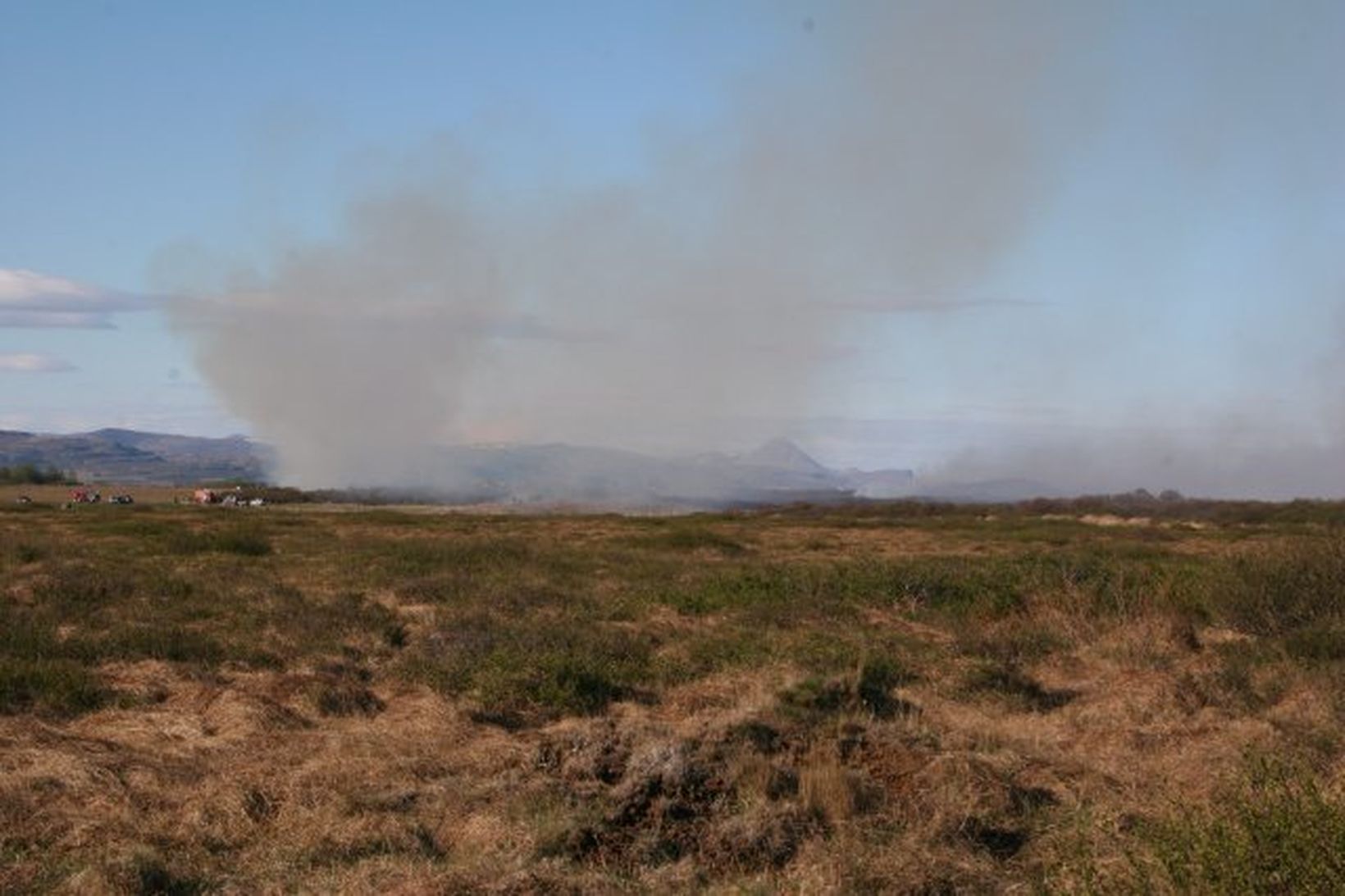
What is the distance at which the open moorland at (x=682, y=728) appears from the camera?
19.8 feet

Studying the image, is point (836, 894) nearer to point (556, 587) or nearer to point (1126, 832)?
point (1126, 832)

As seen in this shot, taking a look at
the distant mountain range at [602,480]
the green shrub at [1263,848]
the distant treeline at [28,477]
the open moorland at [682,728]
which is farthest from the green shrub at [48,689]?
the distant treeline at [28,477]

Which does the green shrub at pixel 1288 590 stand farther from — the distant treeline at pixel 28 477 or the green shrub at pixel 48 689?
the distant treeline at pixel 28 477

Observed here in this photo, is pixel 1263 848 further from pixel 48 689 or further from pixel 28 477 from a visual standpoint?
pixel 28 477

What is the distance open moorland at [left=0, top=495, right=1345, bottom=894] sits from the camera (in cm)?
603

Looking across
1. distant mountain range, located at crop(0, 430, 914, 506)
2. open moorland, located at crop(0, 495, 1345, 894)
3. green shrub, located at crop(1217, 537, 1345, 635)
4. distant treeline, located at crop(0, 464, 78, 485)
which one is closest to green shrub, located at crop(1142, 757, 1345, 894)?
open moorland, located at crop(0, 495, 1345, 894)

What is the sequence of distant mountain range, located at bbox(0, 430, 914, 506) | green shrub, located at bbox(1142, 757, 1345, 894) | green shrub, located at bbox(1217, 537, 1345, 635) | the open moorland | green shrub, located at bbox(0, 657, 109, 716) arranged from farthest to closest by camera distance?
distant mountain range, located at bbox(0, 430, 914, 506)
green shrub, located at bbox(1217, 537, 1345, 635)
green shrub, located at bbox(0, 657, 109, 716)
the open moorland
green shrub, located at bbox(1142, 757, 1345, 894)

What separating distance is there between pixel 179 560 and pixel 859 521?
33.7 m

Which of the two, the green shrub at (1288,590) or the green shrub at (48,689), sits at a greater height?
the green shrub at (1288,590)

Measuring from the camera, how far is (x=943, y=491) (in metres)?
89.7

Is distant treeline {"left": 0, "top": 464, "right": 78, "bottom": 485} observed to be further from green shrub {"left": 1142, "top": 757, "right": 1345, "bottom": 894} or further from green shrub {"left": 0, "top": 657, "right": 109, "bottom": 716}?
green shrub {"left": 1142, "top": 757, "right": 1345, "bottom": 894}

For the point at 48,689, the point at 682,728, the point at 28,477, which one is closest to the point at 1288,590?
the point at 682,728

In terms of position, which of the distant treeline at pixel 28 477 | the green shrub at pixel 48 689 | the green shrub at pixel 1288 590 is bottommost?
the green shrub at pixel 48 689

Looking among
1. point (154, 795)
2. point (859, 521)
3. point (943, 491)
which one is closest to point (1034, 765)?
point (154, 795)
